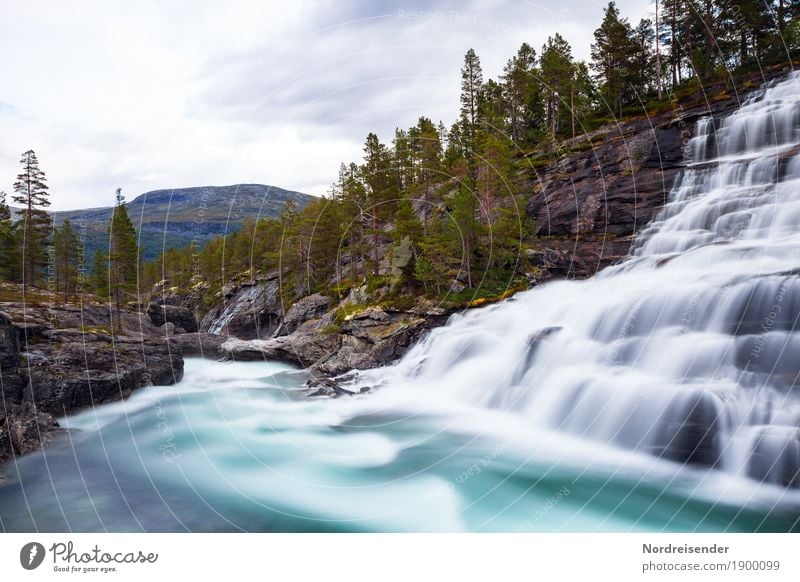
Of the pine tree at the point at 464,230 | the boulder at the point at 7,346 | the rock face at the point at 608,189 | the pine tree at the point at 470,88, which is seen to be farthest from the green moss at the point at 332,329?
the pine tree at the point at 470,88

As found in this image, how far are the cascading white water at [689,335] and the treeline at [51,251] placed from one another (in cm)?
1879

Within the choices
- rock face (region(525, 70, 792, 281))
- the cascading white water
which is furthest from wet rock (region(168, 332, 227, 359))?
rock face (region(525, 70, 792, 281))

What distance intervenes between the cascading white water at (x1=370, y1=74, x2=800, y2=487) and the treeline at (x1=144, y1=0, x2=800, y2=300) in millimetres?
4564

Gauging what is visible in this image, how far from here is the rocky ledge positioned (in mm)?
13828

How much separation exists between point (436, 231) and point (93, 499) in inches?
830

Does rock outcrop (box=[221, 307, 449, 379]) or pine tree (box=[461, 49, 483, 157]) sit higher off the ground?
pine tree (box=[461, 49, 483, 157])

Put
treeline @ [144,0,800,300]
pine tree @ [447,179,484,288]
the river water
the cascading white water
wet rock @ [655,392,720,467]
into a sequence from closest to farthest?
the river water < wet rock @ [655,392,720,467] < the cascading white water < pine tree @ [447,179,484,288] < treeline @ [144,0,800,300]

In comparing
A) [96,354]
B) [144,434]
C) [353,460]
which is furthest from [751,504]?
[96,354]

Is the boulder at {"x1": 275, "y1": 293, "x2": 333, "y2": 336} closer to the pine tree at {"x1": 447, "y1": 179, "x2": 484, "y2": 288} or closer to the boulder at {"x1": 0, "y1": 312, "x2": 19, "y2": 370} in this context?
A: the pine tree at {"x1": 447, "y1": 179, "x2": 484, "y2": 288}

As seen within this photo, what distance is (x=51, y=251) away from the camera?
40.2 m

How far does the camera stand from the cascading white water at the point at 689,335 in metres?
9.89

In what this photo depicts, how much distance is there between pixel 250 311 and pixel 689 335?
116ft

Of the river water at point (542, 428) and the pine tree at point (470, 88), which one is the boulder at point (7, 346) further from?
the pine tree at point (470, 88)

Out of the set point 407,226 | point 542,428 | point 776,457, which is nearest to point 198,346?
point 407,226
